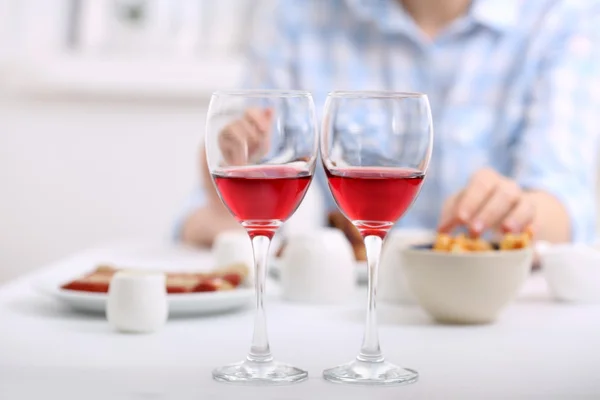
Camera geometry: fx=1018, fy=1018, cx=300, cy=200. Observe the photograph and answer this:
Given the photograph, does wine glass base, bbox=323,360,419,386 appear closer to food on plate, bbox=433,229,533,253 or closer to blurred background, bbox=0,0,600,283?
food on plate, bbox=433,229,533,253

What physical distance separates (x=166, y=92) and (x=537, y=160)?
1409 mm

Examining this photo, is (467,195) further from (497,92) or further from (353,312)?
(497,92)

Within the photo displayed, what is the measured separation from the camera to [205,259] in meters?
1.78

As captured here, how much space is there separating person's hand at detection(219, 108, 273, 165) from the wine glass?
0.05m

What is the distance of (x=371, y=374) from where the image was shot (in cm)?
88

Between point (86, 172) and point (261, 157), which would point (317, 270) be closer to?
point (261, 157)

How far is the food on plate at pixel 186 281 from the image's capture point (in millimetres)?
1219

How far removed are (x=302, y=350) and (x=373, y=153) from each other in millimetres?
246

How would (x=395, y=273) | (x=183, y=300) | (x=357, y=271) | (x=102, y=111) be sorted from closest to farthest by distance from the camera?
1. (x=183, y=300)
2. (x=395, y=273)
3. (x=357, y=271)
4. (x=102, y=111)

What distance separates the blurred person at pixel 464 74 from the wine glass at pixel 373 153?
1.11 metres

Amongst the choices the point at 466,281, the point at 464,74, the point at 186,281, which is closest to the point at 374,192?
the point at 466,281

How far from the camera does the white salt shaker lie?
3.58 ft

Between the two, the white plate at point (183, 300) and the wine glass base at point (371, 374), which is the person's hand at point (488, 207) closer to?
the white plate at point (183, 300)

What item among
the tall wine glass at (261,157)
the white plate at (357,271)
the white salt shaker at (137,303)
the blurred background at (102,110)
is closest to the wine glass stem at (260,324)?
the tall wine glass at (261,157)
